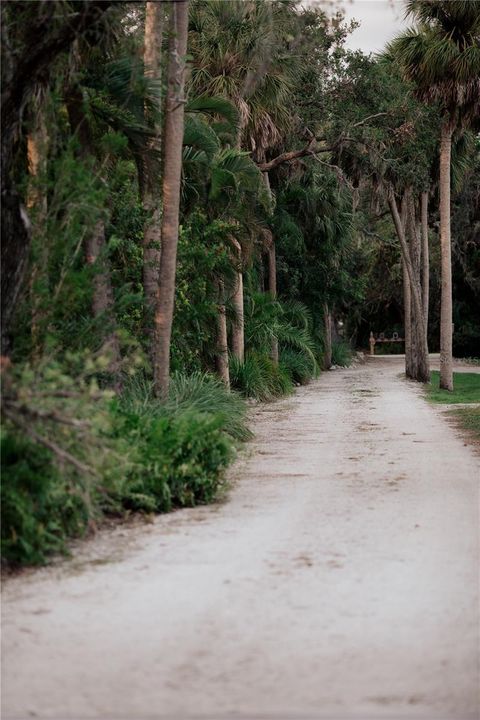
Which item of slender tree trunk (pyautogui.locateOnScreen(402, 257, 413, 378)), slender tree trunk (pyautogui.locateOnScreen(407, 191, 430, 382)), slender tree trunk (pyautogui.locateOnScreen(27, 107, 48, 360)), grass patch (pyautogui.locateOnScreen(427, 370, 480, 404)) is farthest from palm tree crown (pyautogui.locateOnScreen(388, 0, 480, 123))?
slender tree trunk (pyautogui.locateOnScreen(27, 107, 48, 360))

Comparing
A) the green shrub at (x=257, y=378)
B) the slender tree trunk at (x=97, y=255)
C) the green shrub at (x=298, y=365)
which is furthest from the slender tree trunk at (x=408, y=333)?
the slender tree trunk at (x=97, y=255)

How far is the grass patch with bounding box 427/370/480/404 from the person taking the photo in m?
26.0

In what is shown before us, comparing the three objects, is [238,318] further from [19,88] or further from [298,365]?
[19,88]

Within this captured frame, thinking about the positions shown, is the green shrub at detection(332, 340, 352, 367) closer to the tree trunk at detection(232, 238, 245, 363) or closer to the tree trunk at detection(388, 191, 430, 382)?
A: the tree trunk at detection(388, 191, 430, 382)

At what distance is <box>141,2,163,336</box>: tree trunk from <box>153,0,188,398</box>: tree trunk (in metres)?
0.30

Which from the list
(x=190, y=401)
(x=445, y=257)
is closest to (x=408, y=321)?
(x=445, y=257)

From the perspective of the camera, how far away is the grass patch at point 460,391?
26.0 m

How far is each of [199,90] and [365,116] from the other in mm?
7912

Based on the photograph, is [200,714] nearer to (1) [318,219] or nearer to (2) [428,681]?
(2) [428,681]

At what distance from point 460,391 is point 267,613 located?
2407 cm

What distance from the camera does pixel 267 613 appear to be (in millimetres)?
6773

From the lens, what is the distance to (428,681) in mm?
5500

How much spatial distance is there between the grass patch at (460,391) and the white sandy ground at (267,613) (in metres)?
14.3


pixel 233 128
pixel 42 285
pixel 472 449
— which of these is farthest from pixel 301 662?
pixel 233 128
